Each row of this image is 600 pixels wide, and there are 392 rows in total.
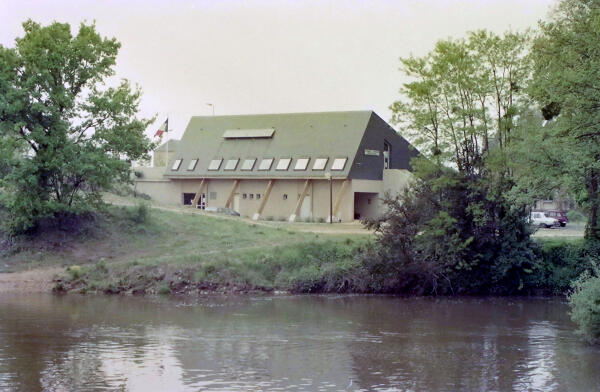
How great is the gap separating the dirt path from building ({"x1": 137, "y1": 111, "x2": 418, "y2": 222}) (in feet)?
78.4

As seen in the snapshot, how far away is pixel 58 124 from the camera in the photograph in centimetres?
4181

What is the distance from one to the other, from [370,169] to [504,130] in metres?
24.8

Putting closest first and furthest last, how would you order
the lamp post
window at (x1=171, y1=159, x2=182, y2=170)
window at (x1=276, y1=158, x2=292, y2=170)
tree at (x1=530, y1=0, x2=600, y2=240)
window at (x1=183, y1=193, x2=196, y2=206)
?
tree at (x1=530, y1=0, x2=600, y2=240), the lamp post, window at (x1=276, y1=158, x2=292, y2=170), window at (x1=183, y1=193, x2=196, y2=206), window at (x1=171, y1=159, x2=182, y2=170)

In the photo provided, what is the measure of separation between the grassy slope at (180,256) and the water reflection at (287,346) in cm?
238

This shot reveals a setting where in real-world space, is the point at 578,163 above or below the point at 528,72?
below

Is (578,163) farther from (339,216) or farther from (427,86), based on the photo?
(339,216)

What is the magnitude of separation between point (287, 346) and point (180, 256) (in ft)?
52.6

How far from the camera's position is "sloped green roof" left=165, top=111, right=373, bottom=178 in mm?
62562

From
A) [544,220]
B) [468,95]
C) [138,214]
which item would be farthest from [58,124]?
[544,220]

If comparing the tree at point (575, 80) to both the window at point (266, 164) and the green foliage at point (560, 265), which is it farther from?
the window at point (266, 164)

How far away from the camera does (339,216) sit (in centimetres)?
6072

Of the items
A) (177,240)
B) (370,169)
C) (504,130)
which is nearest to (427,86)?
(504,130)

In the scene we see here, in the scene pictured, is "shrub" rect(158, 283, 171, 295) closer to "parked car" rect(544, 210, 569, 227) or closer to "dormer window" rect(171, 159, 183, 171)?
"dormer window" rect(171, 159, 183, 171)

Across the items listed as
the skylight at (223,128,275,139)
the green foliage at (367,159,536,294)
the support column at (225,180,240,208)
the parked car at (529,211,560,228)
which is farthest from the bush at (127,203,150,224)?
the parked car at (529,211,560,228)
